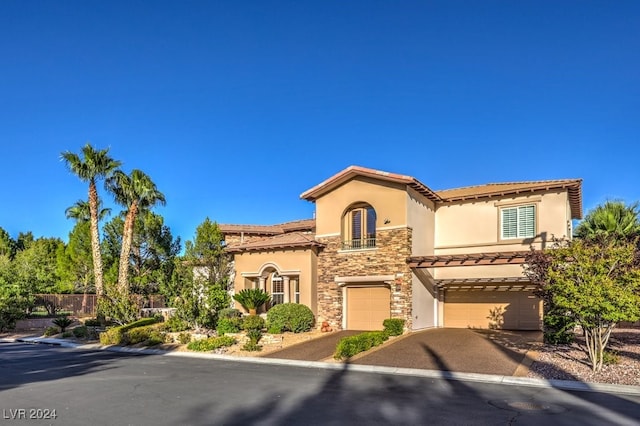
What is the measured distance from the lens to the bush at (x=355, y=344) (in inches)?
688

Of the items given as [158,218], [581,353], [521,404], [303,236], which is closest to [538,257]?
[581,353]

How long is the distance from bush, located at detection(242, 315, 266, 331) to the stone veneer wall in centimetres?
306

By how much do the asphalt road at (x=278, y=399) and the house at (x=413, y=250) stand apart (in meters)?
8.77

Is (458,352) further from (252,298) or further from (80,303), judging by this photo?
(80,303)

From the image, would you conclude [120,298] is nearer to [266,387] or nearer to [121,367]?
[121,367]

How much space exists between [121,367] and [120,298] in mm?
11529

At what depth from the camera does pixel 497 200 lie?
2448 centimetres

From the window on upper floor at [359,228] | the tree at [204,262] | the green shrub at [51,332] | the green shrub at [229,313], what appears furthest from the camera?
the green shrub at [51,332]

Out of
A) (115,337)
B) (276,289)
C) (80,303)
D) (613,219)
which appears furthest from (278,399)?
(80,303)

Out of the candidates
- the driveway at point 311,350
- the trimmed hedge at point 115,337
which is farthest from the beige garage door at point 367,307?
the trimmed hedge at point 115,337

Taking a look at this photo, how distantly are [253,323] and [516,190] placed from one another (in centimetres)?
1386

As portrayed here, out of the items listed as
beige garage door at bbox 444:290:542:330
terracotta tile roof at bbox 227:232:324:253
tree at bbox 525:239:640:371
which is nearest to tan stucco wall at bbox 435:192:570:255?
beige garage door at bbox 444:290:542:330

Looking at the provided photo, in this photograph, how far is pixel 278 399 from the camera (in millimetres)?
11117

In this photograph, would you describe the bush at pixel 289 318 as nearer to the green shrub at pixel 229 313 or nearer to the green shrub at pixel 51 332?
the green shrub at pixel 229 313
